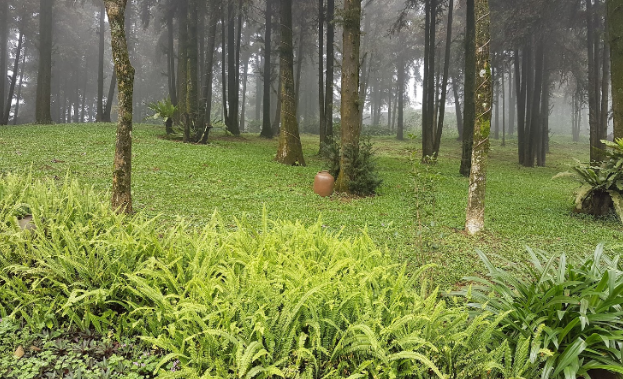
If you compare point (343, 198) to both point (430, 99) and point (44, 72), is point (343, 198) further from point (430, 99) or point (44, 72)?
point (44, 72)

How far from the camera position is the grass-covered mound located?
2.32 m

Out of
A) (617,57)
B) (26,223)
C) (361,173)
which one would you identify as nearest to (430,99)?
(617,57)

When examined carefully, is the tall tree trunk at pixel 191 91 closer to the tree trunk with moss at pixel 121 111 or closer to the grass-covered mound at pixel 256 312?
the tree trunk with moss at pixel 121 111

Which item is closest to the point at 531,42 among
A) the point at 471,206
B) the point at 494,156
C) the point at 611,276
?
the point at 494,156

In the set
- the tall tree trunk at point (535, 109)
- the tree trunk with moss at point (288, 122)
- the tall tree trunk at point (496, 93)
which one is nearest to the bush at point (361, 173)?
the tree trunk with moss at point (288, 122)

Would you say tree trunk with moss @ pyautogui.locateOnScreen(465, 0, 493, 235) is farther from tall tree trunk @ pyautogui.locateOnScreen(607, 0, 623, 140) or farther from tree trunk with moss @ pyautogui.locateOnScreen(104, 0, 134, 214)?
tree trunk with moss @ pyautogui.locateOnScreen(104, 0, 134, 214)

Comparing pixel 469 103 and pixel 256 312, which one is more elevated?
pixel 469 103

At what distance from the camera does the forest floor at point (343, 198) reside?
5.46 m

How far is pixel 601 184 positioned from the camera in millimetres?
7945

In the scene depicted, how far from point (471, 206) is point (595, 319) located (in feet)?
13.3

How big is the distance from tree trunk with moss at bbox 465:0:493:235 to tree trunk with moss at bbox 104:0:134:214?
536 centimetres

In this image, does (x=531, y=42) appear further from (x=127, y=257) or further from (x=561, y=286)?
(x=127, y=257)

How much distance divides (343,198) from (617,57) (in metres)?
7.04

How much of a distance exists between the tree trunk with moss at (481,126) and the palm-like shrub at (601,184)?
3.14 m
